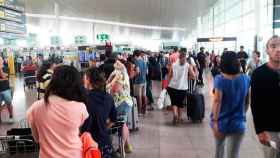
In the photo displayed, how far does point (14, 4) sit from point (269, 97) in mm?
4647

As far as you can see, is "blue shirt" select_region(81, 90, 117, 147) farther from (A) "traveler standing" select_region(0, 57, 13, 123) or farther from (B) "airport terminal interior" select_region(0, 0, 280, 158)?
(A) "traveler standing" select_region(0, 57, 13, 123)

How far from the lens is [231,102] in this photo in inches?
158

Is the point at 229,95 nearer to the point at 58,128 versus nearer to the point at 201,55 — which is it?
the point at 58,128

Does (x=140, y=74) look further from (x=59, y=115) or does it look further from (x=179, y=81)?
(x=59, y=115)

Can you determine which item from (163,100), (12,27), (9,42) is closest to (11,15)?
(12,27)

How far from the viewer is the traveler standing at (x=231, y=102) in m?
3.96

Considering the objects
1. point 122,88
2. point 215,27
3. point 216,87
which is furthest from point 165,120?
point 215,27

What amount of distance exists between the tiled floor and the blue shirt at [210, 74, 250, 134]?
199 centimetres

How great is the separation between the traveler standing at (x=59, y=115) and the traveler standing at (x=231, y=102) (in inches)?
72.6

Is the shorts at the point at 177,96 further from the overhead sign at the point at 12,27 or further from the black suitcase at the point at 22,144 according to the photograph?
the black suitcase at the point at 22,144

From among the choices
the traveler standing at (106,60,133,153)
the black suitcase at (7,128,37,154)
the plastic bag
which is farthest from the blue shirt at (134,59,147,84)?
the black suitcase at (7,128,37,154)

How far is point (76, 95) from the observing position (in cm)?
262

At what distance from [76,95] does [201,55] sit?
16.3m

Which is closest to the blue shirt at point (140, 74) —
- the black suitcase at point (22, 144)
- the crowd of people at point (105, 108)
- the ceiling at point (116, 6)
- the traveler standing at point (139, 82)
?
the traveler standing at point (139, 82)
